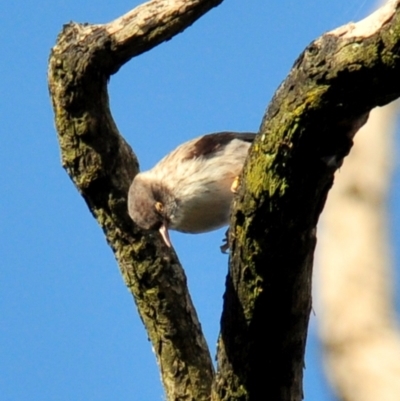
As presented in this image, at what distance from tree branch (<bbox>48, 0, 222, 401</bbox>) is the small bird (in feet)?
1.53

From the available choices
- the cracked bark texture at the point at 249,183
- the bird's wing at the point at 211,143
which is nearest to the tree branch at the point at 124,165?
the cracked bark texture at the point at 249,183

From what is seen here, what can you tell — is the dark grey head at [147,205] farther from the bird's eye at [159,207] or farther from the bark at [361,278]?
the bark at [361,278]

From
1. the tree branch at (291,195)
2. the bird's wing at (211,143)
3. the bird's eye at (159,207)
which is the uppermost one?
the bird's wing at (211,143)

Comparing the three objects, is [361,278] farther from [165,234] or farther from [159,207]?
[159,207]

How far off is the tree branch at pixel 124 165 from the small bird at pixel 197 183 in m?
0.47

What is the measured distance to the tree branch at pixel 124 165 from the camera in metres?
4.79

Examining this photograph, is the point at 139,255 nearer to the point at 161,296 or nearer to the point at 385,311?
the point at 161,296

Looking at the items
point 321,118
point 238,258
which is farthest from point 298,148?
point 238,258

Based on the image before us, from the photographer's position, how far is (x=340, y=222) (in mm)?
5387

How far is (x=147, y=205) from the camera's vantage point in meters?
5.62

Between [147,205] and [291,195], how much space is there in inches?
87.3

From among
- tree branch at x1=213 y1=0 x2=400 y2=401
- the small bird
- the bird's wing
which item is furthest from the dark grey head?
tree branch at x1=213 y1=0 x2=400 y2=401

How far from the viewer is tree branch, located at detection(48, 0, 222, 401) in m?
4.79

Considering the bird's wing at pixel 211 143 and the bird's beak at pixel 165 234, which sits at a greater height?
the bird's wing at pixel 211 143
